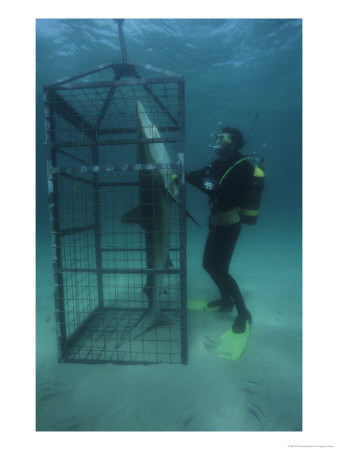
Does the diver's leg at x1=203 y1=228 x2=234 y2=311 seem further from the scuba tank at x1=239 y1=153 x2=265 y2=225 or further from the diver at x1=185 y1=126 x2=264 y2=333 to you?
the scuba tank at x1=239 y1=153 x2=265 y2=225

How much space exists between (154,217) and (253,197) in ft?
4.29

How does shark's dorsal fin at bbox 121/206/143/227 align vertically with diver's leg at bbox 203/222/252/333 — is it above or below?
above

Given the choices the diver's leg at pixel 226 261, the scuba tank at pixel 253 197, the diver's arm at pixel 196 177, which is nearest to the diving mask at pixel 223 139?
the scuba tank at pixel 253 197

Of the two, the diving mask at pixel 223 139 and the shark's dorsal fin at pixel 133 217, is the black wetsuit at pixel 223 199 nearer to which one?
the diving mask at pixel 223 139

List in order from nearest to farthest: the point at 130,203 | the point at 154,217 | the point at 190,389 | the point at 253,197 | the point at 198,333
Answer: the point at 190,389
the point at 130,203
the point at 154,217
the point at 253,197
the point at 198,333

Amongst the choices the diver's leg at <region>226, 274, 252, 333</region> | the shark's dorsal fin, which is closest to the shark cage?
the shark's dorsal fin

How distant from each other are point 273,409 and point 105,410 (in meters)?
1.61

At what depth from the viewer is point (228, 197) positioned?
3.21 metres

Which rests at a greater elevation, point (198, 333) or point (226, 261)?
point (226, 261)

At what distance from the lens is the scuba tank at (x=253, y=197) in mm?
3191

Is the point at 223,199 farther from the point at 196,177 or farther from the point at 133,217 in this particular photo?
the point at 133,217

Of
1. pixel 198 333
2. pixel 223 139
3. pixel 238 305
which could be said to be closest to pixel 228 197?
pixel 223 139

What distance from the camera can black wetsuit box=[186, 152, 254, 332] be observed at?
3141 millimetres

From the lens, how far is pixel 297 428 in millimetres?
2297
